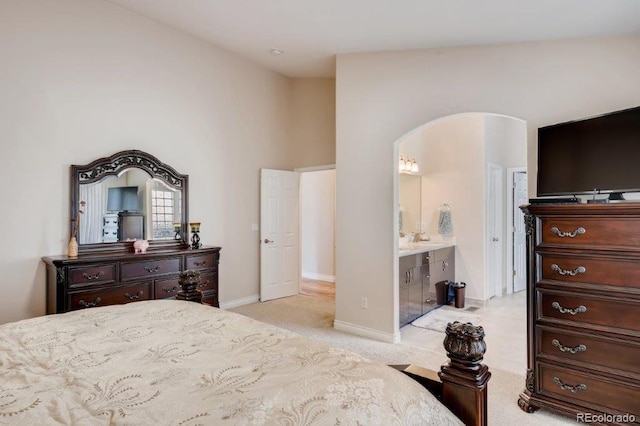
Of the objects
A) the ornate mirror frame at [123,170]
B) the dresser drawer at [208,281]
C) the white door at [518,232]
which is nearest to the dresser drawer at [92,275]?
the ornate mirror frame at [123,170]

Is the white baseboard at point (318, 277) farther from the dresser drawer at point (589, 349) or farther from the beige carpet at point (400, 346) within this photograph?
the dresser drawer at point (589, 349)

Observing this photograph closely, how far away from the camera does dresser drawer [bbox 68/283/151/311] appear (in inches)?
130

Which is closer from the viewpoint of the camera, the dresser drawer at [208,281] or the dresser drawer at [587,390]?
the dresser drawer at [587,390]

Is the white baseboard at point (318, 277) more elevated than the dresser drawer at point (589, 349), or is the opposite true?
the dresser drawer at point (589, 349)

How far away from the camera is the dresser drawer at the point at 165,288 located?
391cm

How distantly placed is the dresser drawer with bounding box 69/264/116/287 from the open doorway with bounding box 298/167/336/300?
4.15 metres

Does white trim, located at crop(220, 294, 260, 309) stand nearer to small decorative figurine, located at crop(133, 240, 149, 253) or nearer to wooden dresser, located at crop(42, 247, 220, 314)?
wooden dresser, located at crop(42, 247, 220, 314)

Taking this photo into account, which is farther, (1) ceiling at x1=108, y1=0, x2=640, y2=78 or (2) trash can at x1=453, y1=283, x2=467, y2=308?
(2) trash can at x1=453, y1=283, x2=467, y2=308

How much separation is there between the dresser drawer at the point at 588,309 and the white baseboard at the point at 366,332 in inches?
65.5

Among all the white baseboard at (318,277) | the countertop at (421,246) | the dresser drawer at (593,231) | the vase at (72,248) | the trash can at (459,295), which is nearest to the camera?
the dresser drawer at (593,231)

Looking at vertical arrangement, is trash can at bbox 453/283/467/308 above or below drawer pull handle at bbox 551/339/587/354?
below

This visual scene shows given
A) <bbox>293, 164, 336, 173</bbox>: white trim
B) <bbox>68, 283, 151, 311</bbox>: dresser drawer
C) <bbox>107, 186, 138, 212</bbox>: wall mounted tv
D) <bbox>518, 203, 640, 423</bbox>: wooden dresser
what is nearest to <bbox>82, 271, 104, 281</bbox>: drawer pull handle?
<bbox>68, 283, 151, 311</bbox>: dresser drawer

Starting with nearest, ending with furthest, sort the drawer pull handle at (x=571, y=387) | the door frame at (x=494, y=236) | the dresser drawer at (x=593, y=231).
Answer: the dresser drawer at (x=593, y=231), the drawer pull handle at (x=571, y=387), the door frame at (x=494, y=236)

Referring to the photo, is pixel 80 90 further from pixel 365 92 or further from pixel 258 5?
pixel 365 92
